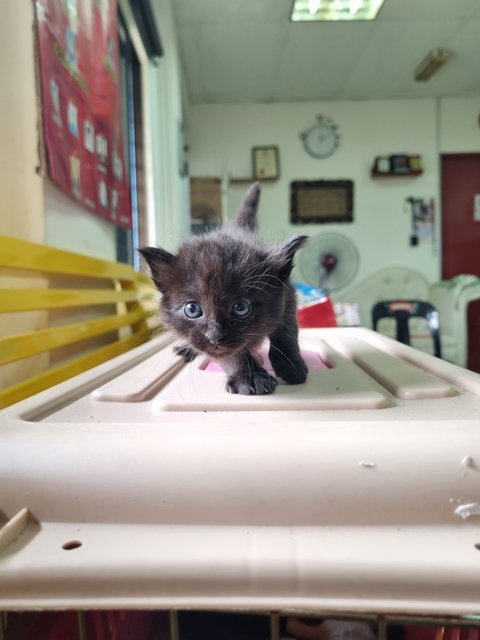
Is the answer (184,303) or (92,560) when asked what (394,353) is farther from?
(92,560)

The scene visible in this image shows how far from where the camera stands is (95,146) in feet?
4.42

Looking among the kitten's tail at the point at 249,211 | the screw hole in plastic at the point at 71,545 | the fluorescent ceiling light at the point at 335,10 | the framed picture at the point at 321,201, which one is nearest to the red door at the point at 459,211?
the framed picture at the point at 321,201

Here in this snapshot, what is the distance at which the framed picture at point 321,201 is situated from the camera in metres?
4.08

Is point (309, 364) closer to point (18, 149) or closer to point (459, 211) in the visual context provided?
point (18, 149)

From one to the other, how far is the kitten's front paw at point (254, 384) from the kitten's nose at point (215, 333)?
76mm

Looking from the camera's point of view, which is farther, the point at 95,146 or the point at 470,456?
the point at 95,146

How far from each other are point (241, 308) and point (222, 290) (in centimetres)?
4

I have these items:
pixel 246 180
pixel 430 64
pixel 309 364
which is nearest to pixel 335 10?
pixel 430 64

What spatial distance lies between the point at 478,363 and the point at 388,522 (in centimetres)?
365

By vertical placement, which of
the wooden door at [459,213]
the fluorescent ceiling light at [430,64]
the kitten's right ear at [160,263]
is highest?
the fluorescent ceiling light at [430,64]

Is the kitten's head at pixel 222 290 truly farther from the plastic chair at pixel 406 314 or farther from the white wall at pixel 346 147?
the white wall at pixel 346 147

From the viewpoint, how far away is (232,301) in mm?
620

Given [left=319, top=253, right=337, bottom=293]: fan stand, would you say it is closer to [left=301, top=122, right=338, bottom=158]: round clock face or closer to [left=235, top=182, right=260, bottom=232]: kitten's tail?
[left=301, top=122, right=338, bottom=158]: round clock face

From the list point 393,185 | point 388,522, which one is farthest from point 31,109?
point 393,185
